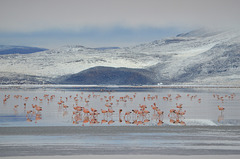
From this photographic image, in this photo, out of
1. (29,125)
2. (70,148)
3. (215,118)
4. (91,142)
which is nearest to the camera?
(70,148)

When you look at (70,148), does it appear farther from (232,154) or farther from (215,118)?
(215,118)

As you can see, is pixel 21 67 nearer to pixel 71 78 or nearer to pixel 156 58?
pixel 71 78

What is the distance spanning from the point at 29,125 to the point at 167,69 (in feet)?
359

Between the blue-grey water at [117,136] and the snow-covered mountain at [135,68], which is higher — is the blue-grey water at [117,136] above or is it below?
below

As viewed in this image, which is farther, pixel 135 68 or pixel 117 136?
pixel 135 68

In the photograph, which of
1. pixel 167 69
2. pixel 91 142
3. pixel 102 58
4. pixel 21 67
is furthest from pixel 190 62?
pixel 91 142

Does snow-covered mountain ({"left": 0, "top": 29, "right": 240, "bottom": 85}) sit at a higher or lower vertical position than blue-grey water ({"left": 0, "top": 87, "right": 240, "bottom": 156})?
higher

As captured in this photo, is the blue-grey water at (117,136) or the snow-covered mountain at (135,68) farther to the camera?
the snow-covered mountain at (135,68)

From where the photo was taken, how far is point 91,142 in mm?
16109

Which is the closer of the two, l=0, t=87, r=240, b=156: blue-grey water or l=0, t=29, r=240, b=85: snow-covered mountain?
l=0, t=87, r=240, b=156: blue-grey water

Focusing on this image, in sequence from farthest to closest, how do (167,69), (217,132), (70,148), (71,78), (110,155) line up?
1. (167,69)
2. (71,78)
3. (217,132)
4. (70,148)
5. (110,155)

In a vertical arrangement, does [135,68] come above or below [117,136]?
above

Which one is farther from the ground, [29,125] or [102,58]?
[102,58]

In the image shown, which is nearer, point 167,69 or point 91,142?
point 91,142
